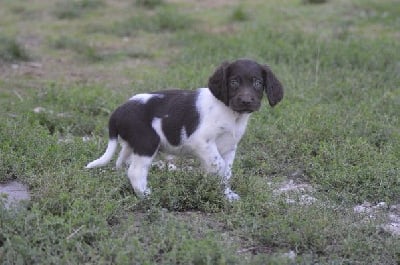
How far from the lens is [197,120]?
20.4ft

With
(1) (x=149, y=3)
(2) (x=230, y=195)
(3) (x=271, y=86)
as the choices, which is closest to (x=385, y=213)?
(2) (x=230, y=195)

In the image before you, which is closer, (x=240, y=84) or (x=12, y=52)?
(x=240, y=84)

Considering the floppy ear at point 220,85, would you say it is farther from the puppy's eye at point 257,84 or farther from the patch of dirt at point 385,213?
the patch of dirt at point 385,213

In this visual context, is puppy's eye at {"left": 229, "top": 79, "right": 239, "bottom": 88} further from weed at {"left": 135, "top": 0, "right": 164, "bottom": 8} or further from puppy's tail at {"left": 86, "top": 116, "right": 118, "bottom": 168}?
weed at {"left": 135, "top": 0, "right": 164, "bottom": 8}

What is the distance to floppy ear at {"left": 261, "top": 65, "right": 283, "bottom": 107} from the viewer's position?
6.32 m

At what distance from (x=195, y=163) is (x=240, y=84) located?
4.44ft

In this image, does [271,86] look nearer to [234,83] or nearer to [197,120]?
[234,83]

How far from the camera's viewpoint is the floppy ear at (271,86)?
632 cm

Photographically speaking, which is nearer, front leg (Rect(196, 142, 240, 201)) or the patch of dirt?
the patch of dirt

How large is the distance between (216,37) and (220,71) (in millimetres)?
5777

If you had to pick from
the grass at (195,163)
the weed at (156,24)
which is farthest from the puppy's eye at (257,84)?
the weed at (156,24)

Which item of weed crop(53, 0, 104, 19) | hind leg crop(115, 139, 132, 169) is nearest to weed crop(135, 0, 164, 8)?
weed crop(53, 0, 104, 19)

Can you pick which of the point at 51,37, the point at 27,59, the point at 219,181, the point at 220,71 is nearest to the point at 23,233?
the point at 219,181

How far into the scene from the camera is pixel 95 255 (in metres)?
5.00
